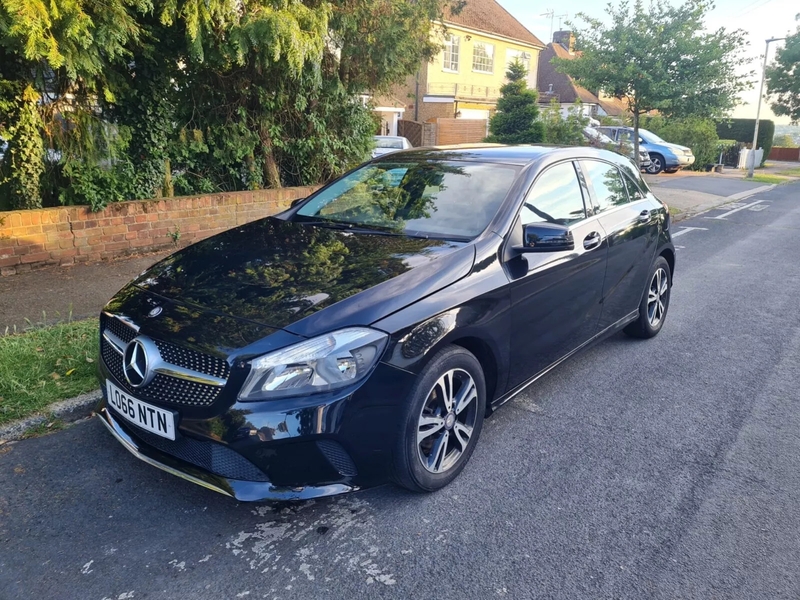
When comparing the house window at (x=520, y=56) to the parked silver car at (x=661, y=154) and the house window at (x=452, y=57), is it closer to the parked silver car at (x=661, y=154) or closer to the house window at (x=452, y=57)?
the house window at (x=452, y=57)

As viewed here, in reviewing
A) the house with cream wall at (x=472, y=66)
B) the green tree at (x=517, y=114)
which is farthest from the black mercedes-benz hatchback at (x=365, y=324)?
the house with cream wall at (x=472, y=66)

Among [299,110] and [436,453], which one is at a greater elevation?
[299,110]

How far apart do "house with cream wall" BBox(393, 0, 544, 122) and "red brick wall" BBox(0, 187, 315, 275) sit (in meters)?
24.7

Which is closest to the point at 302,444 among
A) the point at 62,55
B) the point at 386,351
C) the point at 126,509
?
the point at 386,351

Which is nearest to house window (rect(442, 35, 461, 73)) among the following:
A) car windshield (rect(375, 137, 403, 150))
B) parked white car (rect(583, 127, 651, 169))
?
parked white car (rect(583, 127, 651, 169))

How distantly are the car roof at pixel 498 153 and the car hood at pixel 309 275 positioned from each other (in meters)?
0.94

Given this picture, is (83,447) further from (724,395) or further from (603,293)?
(724,395)

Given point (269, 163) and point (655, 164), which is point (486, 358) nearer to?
point (269, 163)

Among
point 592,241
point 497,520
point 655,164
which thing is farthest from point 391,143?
point 497,520

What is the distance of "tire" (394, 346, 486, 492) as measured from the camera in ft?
9.55

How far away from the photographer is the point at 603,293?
4.49 metres

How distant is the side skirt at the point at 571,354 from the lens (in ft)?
11.9

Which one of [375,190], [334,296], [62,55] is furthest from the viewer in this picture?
[62,55]

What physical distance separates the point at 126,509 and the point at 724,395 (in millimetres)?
3793
